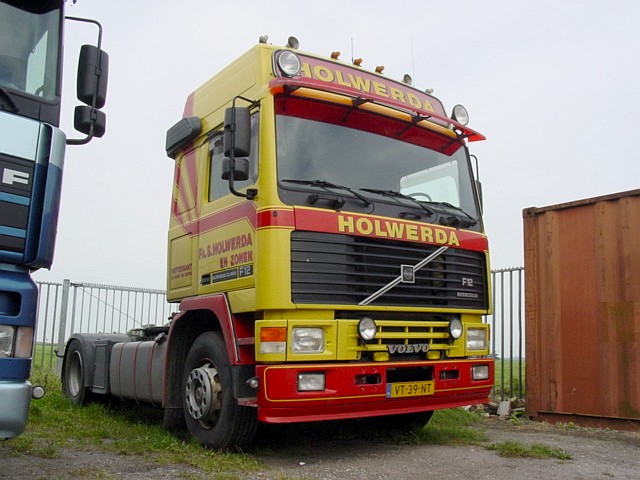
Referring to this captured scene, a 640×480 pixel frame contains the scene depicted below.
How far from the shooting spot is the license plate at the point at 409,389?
5.43 metres

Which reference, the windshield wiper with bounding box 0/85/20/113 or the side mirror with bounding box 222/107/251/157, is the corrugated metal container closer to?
the side mirror with bounding box 222/107/251/157

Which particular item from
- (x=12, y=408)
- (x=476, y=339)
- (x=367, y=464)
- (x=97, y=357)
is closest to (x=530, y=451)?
(x=476, y=339)

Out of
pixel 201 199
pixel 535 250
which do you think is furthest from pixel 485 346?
pixel 201 199

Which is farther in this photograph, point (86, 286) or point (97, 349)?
point (86, 286)

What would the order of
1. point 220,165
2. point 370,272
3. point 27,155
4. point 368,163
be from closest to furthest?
point 27,155
point 370,272
point 368,163
point 220,165

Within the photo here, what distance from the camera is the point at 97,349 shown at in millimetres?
8508

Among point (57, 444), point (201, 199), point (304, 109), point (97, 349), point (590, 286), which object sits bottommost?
point (57, 444)

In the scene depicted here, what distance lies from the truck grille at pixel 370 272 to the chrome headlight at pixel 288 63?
1389mm

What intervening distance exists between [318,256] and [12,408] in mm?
2497

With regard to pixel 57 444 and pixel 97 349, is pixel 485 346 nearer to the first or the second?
pixel 57 444

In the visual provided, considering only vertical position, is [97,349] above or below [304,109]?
below

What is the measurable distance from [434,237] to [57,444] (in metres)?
3.87

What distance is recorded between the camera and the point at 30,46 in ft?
14.1

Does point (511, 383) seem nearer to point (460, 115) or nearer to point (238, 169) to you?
point (460, 115)
